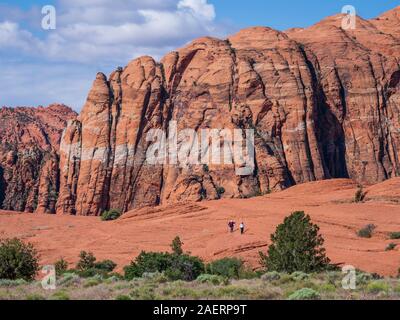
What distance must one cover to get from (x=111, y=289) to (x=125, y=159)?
51.1 metres

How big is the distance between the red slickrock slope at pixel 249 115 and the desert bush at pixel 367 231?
76.8 feet

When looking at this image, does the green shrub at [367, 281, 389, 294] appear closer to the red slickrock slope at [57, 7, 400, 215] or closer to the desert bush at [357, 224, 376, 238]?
the desert bush at [357, 224, 376, 238]

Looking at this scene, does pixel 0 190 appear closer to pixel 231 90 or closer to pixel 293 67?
pixel 231 90

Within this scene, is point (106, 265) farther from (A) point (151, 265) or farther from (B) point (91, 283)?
(B) point (91, 283)

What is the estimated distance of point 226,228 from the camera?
4678 centimetres

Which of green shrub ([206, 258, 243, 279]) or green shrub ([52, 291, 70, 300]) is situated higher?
green shrub ([206, 258, 243, 279])

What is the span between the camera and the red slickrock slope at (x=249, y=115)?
233ft

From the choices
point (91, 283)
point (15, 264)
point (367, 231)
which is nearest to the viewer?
point (91, 283)

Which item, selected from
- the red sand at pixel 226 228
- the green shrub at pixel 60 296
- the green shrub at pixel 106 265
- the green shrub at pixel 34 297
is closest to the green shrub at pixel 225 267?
the red sand at pixel 226 228

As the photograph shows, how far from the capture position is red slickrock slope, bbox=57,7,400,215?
71.1 metres

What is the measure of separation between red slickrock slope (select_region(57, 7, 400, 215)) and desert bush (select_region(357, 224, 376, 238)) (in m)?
23.4

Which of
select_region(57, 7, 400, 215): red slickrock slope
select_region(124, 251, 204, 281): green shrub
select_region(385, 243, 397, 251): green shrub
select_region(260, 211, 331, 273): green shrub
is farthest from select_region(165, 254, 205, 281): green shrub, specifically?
select_region(57, 7, 400, 215): red slickrock slope

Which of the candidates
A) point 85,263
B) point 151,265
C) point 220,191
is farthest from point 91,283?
point 220,191

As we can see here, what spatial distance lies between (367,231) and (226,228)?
851 cm
